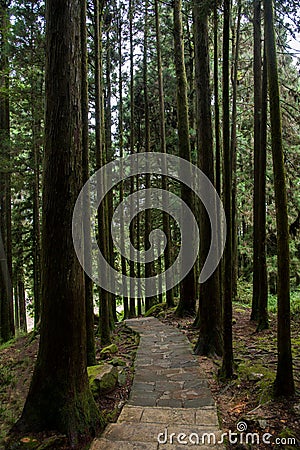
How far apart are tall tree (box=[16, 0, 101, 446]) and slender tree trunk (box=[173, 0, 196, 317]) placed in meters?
7.55

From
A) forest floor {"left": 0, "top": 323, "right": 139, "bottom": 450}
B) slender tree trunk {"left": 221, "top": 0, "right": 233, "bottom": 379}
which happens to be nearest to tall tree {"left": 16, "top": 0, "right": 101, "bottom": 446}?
forest floor {"left": 0, "top": 323, "right": 139, "bottom": 450}

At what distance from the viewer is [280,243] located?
466cm

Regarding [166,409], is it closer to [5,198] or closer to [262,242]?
[262,242]

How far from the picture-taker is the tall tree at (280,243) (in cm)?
456

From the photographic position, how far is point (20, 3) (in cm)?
1130

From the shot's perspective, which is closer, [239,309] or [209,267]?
[209,267]

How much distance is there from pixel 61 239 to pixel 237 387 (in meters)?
3.39

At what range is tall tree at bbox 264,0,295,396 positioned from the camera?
15.0 feet

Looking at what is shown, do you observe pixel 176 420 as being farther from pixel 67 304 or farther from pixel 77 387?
pixel 67 304

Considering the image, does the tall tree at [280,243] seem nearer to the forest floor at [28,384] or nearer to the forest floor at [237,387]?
the forest floor at [237,387]

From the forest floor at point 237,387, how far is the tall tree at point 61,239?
542 mm

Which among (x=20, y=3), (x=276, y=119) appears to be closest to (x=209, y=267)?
(x=276, y=119)

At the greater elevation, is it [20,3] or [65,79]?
[20,3]

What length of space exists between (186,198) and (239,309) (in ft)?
13.3
